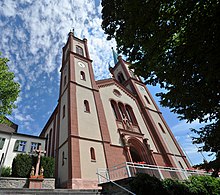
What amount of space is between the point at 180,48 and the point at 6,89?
13.0m

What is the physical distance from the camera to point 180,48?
5863 millimetres

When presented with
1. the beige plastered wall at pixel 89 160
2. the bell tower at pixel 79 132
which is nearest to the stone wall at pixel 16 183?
the bell tower at pixel 79 132

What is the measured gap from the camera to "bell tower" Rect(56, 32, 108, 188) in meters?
10.9

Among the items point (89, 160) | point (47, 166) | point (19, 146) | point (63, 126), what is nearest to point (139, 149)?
point (89, 160)

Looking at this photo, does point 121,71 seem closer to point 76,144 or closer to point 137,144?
point 137,144

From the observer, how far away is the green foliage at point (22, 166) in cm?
1084

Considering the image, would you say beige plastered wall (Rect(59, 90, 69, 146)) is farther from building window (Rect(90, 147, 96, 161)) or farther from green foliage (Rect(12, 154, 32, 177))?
green foliage (Rect(12, 154, 32, 177))

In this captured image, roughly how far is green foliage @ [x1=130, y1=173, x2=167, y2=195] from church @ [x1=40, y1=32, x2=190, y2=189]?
4802mm

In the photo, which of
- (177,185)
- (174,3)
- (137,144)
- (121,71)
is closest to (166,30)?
(174,3)

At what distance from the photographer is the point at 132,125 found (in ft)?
59.1

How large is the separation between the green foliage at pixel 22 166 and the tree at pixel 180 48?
10422 millimetres

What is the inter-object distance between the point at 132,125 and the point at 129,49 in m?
11.9

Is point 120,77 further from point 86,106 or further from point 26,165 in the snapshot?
point 26,165

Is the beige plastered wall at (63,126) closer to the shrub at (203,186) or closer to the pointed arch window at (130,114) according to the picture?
the pointed arch window at (130,114)
